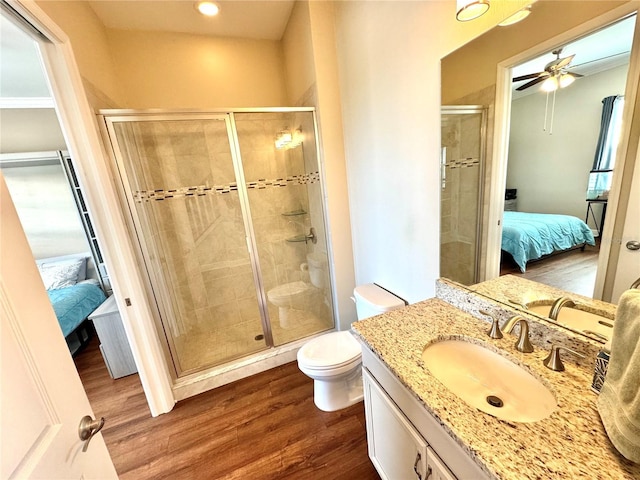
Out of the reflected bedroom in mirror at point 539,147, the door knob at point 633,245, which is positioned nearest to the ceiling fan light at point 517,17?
the reflected bedroom in mirror at point 539,147

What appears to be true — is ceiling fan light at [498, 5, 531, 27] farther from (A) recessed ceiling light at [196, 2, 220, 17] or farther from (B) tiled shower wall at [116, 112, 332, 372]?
(A) recessed ceiling light at [196, 2, 220, 17]

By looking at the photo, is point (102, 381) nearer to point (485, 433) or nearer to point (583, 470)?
point (485, 433)

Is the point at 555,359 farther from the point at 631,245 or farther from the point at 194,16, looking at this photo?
the point at 194,16

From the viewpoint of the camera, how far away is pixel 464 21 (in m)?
1.01

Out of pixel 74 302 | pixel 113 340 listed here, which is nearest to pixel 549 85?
pixel 113 340

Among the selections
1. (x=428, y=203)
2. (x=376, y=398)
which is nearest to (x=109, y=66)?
(x=428, y=203)

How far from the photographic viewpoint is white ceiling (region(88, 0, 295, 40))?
1832mm

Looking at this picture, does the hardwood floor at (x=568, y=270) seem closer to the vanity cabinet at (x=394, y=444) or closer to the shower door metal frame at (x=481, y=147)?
the shower door metal frame at (x=481, y=147)

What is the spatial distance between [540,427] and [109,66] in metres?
3.19

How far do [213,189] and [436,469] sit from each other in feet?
7.44

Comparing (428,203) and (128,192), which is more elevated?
(128,192)

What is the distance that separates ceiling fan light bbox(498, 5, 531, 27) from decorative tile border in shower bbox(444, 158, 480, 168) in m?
0.48

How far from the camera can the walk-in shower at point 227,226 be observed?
1979 mm

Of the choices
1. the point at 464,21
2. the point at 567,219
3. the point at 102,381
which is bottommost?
the point at 102,381
